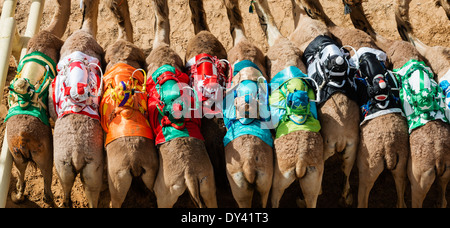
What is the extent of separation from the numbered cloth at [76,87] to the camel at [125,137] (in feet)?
0.30

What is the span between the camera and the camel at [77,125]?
13.1 ft

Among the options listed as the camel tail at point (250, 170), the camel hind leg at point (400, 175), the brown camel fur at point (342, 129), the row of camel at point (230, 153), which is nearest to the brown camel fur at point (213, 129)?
the row of camel at point (230, 153)

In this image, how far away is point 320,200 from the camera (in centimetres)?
→ 495

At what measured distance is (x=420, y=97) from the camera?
4.26 meters

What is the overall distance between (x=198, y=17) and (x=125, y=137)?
78.1 inches

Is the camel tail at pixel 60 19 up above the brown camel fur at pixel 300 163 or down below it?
above

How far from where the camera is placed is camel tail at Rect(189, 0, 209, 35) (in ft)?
17.9

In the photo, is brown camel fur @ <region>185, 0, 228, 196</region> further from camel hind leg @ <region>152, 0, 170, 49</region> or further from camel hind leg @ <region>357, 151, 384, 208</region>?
camel hind leg @ <region>357, 151, 384, 208</region>

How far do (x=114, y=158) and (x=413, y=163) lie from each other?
96.9 inches

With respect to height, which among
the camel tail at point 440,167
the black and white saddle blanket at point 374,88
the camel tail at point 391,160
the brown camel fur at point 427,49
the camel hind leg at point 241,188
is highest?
the brown camel fur at point 427,49

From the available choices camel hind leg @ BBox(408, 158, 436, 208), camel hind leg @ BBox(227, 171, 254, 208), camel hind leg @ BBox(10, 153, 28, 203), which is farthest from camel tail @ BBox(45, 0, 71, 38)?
camel hind leg @ BBox(408, 158, 436, 208)

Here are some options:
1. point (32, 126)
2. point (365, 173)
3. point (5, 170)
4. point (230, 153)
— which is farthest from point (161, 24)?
point (365, 173)

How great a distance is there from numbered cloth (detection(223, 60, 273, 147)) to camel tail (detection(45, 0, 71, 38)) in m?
2.17

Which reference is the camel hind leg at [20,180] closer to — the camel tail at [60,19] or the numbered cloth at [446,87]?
the camel tail at [60,19]
